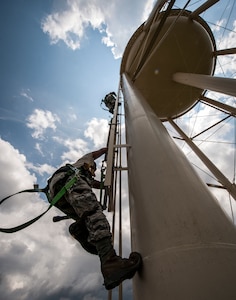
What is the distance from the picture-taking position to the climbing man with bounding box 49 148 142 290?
183 cm

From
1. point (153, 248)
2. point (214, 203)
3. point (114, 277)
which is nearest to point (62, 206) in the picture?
point (114, 277)

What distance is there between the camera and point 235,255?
1482 mm

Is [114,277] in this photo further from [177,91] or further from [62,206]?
[177,91]

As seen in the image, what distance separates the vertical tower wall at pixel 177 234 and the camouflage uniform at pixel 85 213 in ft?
1.29

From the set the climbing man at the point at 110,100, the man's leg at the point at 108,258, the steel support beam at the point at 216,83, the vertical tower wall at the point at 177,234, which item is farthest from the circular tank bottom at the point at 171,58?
the man's leg at the point at 108,258

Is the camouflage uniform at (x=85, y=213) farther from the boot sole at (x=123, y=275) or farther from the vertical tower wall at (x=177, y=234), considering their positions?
the boot sole at (x=123, y=275)

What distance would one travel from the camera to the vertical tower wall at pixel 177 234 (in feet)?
4.53

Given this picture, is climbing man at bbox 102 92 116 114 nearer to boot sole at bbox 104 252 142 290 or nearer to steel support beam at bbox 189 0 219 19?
steel support beam at bbox 189 0 219 19

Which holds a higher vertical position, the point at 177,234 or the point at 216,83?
the point at 216,83

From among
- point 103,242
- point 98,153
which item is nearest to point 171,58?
point 98,153

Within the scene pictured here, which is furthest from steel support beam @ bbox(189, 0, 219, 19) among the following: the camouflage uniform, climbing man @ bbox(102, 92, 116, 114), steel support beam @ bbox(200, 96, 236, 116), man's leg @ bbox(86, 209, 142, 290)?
man's leg @ bbox(86, 209, 142, 290)

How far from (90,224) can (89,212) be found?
6.3 inches

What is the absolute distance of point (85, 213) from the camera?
2.60 meters

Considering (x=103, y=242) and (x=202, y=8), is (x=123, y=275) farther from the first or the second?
(x=202, y=8)
